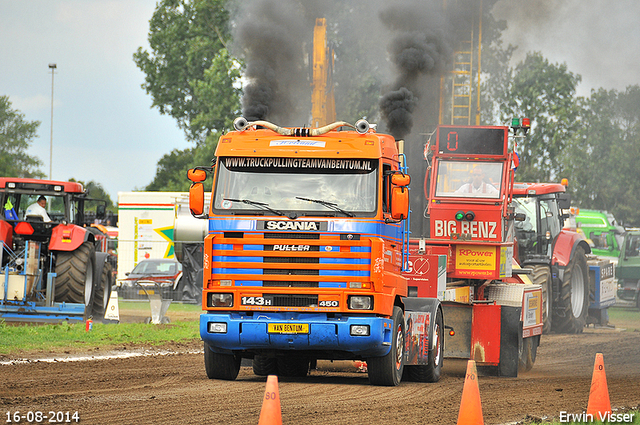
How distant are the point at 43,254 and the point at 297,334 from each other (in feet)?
33.7

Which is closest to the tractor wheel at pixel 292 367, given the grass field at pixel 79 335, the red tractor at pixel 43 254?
the grass field at pixel 79 335

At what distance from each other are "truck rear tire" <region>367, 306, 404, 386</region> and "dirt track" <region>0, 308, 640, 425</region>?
156mm

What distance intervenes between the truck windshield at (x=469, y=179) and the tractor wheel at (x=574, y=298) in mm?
6968

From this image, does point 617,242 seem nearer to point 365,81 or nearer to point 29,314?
point 365,81

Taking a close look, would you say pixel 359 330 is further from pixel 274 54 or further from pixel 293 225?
pixel 274 54

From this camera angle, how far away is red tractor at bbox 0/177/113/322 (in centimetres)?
1788

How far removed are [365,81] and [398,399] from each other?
61.2 feet

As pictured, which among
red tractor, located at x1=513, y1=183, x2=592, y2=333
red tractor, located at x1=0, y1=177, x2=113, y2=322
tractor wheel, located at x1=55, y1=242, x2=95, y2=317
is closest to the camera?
red tractor, located at x1=0, y1=177, x2=113, y2=322

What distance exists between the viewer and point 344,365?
1472 centimetres

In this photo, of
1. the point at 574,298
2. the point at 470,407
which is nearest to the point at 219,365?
the point at 470,407

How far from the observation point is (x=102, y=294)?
20766 millimetres

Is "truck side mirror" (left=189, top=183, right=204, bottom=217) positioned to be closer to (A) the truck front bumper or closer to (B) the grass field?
(A) the truck front bumper

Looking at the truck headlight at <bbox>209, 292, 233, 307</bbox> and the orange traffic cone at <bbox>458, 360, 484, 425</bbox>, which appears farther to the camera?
the truck headlight at <bbox>209, 292, 233, 307</bbox>

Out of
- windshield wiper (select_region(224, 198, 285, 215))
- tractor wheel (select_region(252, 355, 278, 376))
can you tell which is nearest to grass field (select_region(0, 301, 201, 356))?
tractor wheel (select_region(252, 355, 278, 376))
